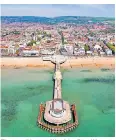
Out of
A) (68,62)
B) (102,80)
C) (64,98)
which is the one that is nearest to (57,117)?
(64,98)

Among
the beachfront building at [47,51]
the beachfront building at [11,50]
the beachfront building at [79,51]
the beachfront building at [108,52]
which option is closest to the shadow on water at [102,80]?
the beachfront building at [108,52]

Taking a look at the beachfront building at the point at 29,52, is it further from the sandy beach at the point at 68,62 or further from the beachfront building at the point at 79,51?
the beachfront building at the point at 79,51

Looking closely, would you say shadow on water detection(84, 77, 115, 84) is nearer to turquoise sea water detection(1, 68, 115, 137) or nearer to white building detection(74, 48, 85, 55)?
turquoise sea water detection(1, 68, 115, 137)

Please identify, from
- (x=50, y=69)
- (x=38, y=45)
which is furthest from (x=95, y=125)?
(x=38, y=45)

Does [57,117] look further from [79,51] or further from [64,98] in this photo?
[79,51]

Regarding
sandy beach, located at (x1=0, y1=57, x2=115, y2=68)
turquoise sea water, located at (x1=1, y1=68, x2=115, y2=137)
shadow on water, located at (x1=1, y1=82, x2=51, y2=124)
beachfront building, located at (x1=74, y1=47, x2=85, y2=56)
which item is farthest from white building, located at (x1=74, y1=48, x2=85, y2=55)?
shadow on water, located at (x1=1, y1=82, x2=51, y2=124)
